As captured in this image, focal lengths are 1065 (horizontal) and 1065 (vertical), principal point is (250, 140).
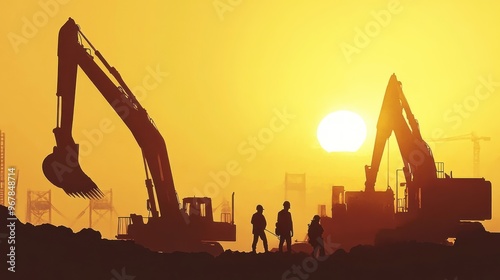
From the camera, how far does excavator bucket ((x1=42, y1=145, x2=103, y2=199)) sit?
50.9 m

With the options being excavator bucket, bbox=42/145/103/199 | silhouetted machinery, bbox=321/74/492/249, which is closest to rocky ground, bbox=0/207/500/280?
excavator bucket, bbox=42/145/103/199

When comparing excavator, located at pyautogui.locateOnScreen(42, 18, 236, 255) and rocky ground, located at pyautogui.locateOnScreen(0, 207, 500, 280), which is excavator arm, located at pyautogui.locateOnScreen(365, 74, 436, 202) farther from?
rocky ground, located at pyautogui.locateOnScreen(0, 207, 500, 280)

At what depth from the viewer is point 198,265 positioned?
37906 mm

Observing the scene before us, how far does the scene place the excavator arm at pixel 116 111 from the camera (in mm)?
54031

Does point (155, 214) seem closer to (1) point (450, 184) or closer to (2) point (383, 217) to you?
(1) point (450, 184)

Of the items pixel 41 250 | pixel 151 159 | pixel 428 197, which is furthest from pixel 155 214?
pixel 41 250

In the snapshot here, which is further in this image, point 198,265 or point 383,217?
point 383,217

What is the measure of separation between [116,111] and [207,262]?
20.5m

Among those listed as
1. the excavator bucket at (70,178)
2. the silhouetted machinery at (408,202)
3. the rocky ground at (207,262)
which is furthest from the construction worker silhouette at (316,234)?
the excavator bucket at (70,178)

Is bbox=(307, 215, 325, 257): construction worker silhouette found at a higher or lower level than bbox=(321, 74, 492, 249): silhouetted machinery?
lower

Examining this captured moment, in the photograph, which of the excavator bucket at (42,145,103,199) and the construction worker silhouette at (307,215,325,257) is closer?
the construction worker silhouette at (307,215,325,257)

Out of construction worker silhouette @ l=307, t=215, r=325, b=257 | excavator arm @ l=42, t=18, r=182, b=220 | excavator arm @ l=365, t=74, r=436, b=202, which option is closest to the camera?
construction worker silhouette @ l=307, t=215, r=325, b=257

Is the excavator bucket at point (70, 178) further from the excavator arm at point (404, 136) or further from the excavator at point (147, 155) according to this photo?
the excavator arm at point (404, 136)

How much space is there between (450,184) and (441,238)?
3351 mm
